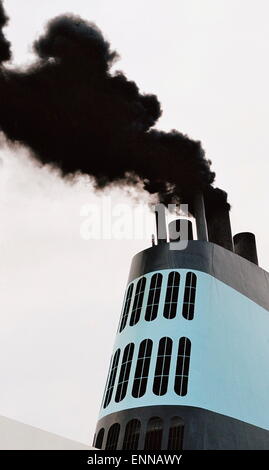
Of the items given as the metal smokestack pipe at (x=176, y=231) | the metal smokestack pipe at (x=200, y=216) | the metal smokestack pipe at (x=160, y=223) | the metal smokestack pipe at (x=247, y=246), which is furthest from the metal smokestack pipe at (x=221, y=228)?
the metal smokestack pipe at (x=160, y=223)

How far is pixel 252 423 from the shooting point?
965 inches

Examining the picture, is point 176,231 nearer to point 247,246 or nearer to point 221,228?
point 221,228

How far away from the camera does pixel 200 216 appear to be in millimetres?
30969

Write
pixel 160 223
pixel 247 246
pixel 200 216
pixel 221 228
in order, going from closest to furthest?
pixel 160 223 < pixel 200 216 < pixel 247 246 < pixel 221 228

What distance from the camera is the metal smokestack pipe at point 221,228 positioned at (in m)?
31.5

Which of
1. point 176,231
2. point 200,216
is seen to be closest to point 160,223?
point 176,231

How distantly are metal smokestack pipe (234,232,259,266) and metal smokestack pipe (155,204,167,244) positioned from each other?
183 inches

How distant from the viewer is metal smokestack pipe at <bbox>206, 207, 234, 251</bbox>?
31483 mm

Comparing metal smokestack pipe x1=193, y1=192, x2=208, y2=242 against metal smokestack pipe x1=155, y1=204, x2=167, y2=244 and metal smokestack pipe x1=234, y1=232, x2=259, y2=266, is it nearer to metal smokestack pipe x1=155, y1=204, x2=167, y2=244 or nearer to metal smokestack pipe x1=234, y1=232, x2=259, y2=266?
metal smokestack pipe x1=155, y1=204, x2=167, y2=244

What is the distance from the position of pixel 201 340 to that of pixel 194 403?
2728 mm

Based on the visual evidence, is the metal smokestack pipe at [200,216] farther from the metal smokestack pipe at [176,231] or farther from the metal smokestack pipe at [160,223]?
the metal smokestack pipe at [160,223]

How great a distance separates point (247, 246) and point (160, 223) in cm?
510
